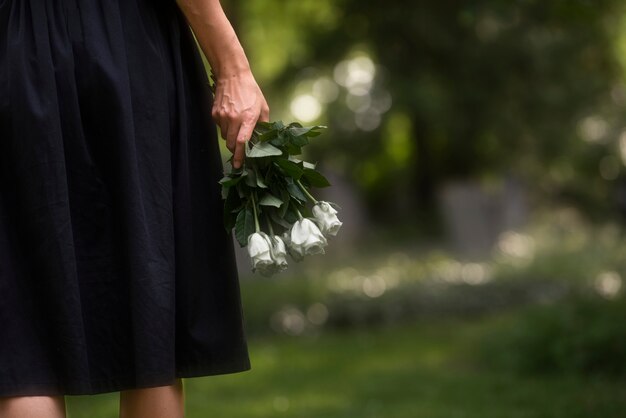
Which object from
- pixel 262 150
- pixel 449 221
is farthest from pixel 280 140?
pixel 449 221

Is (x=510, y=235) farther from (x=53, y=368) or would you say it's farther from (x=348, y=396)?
(x=53, y=368)

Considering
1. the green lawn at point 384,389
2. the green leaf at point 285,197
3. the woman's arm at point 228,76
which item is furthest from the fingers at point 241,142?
the green lawn at point 384,389

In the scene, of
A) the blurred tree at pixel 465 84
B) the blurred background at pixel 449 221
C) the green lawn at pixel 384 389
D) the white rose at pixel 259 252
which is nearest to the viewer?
the white rose at pixel 259 252

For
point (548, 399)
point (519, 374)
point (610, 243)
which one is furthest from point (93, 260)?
point (610, 243)

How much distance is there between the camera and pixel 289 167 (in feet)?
7.33

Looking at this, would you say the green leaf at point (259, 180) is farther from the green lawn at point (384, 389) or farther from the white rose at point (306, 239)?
the green lawn at point (384, 389)

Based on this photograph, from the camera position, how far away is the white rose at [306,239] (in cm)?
217

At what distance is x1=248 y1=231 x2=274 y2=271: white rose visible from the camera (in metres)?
2.13

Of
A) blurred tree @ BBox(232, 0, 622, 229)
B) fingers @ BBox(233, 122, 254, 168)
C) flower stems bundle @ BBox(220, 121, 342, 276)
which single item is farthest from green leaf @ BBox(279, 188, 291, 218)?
blurred tree @ BBox(232, 0, 622, 229)

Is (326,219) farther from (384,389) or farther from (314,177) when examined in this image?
(384,389)

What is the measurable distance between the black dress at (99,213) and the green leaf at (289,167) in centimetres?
18

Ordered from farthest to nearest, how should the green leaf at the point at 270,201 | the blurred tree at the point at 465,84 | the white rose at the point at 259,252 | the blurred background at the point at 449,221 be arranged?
the blurred tree at the point at 465,84, the blurred background at the point at 449,221, the green leaf at the point at 270,201, the white rose at the point at 259,252

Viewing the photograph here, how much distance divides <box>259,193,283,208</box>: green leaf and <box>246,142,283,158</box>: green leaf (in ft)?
0.31

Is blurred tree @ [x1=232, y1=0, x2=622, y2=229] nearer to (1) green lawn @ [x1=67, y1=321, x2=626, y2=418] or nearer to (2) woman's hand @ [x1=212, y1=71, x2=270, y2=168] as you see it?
(1) green lawn @ [x1=67, y1=321, x2=626, y2=418]
